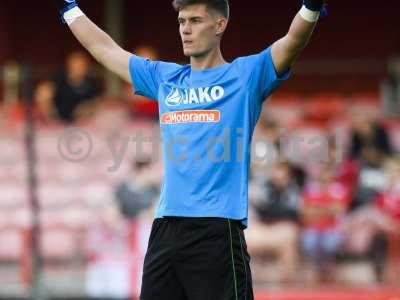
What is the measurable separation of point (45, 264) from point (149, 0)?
700cm

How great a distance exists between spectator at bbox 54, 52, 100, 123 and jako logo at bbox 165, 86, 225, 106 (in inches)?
208

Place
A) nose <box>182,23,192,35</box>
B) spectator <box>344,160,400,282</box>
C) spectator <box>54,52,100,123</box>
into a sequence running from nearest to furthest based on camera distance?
nose <box>182,23,192,35</box>
spectator <box>344,160,400,282</box>
spectator <box>54,52,100,123</box>

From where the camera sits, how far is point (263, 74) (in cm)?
482

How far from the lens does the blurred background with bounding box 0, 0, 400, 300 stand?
9.50 metres

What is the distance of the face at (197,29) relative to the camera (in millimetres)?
4902

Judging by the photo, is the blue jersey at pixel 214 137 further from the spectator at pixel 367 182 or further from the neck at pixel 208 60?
the spectator at pixel 367 182

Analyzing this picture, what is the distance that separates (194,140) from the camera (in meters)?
4.79

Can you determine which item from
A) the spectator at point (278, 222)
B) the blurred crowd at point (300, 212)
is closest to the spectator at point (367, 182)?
the blurred crowd at point (300, 212)

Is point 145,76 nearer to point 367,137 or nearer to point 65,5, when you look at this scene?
point 65,5

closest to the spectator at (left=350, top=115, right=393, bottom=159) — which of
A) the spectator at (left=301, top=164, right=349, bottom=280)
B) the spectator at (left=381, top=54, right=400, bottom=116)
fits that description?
the spectator at (left=381, top=54, right=400, bottom=116)

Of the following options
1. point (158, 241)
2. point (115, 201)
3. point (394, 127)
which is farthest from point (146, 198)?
point (158, 241)

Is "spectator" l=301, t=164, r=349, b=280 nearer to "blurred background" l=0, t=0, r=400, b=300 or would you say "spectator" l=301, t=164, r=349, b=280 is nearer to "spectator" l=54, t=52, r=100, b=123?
"blurred background" l=0, t=0, r=400, b=300

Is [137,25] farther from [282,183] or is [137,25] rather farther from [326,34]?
[282,183]

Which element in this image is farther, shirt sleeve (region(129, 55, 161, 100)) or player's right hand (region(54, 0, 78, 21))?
player's right hand (region(54, 0, 78, 21))
